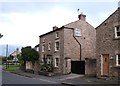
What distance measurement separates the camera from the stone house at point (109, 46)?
2259 cm

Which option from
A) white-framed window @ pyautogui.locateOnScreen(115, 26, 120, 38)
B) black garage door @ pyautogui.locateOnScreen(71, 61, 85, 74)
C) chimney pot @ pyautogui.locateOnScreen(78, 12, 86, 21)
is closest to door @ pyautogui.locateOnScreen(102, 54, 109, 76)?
white-framed window @ pyautogui.locateOnScreen(115, 26, 120, 38)

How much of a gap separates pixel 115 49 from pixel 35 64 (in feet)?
70.5

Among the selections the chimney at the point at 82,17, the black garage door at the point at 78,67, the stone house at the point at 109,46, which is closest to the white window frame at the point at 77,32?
the chimney at the point at 82,17

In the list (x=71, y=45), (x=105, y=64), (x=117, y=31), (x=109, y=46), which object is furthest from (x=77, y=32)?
(x=117, y=31)

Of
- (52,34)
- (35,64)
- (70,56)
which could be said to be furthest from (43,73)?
(35,64)

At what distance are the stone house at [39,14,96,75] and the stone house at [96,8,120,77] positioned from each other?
4935mm

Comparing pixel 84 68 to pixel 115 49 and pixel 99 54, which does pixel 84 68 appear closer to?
pixel 99 54

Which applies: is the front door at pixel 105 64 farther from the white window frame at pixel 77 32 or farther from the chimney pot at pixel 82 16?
the chimney pot at pixel 82 16

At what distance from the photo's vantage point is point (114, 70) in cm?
2250

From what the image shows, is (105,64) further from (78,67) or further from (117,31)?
(78,67)

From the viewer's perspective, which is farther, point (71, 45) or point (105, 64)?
point (71, 45)

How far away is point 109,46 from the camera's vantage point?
2348 centimetres

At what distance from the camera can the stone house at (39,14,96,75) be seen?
31.5 metres

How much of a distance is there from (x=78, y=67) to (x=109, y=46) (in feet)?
24.2
